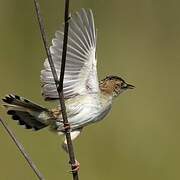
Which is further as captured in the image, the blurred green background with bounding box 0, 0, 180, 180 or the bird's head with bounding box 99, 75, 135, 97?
the blurred green background with bounding box 0, 0, 180, 180

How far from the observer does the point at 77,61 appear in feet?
16.3

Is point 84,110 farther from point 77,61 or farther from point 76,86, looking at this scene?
point 77,61

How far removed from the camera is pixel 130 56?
8719 millimetres

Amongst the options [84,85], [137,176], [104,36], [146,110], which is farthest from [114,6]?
[84,85]

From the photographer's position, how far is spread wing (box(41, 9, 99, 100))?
4.91 meters

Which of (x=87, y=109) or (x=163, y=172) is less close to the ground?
(x=87, y=109)

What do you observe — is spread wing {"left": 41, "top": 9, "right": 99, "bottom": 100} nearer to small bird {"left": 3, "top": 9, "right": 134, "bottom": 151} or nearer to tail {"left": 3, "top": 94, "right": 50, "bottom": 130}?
small bird {"left": 3, "top": 9, "right": 134, "bottom": 151}

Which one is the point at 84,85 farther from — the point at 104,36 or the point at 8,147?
the point at 104,36

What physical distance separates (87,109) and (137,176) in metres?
2.99

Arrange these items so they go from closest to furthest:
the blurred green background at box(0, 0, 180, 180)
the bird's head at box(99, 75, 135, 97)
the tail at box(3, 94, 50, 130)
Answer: the tail at box(3, 94, 50, 130) < the bird's head at box(99, 75, 135, 97) < the blurred green background at box(0, 0, 180, 180)

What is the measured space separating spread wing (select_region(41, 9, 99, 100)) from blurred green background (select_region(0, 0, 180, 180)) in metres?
2.62

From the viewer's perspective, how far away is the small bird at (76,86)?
4.90 m

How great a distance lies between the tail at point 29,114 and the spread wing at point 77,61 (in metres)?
0.12

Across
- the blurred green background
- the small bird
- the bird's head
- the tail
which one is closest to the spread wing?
the small bird
